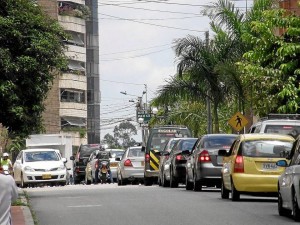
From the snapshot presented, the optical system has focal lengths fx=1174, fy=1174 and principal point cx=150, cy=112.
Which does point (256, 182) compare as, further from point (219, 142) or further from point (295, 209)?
point (219, 142)

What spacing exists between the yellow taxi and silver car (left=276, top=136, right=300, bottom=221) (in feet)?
12.1

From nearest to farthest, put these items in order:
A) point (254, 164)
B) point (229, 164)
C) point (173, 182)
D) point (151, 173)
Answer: point (254, 164) → point (229, 164) → point (173, 182) → point (151, 173)

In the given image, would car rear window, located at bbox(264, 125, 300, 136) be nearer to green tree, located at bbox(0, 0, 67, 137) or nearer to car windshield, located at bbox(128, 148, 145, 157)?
green tree, located at bbox(0, 0, 67, 137)

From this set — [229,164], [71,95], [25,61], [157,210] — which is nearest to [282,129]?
[229,164]

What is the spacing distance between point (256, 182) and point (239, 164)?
23.0 inches

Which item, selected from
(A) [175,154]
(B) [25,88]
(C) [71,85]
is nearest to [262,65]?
(A) [175,154]

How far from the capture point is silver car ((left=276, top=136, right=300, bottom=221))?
2047 cm

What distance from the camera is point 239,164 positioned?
26.6 meters

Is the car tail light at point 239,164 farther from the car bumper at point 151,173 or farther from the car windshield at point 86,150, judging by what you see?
the car windshield at point 86,150

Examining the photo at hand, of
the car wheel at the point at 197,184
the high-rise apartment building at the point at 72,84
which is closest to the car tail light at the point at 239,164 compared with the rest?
the car wheel at the point at 197,184

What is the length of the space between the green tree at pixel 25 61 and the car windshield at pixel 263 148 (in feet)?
29.6

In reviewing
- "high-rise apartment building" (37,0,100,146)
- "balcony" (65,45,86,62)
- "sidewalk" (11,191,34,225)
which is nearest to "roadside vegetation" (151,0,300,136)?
"sidewalk" (11,191,34,225)

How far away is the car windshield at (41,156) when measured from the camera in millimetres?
48094

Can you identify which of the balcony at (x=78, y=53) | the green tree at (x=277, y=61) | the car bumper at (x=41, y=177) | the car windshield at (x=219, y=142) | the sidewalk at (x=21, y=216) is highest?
the balcony at (x=78, y=53)
